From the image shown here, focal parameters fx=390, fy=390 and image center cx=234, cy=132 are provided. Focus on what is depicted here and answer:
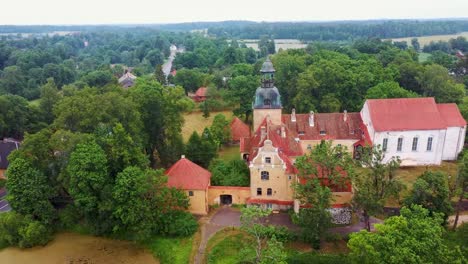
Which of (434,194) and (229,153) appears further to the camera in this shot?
(229,153)

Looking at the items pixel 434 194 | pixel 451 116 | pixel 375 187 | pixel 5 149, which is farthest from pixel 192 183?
pixel 451 116

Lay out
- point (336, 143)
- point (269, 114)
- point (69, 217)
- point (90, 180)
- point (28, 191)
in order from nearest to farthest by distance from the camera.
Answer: point (90, 180) → point (28, 191) → point (69, 217) → point (269, 114) → point (336, 143)

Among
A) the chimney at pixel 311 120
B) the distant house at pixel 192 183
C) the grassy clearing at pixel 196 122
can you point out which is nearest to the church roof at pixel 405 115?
the chimney at pixel 311 120

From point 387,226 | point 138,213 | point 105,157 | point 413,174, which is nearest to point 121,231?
point 138,213

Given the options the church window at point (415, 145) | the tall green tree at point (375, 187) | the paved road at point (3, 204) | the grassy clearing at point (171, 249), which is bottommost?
the paved road at point (3, 204)

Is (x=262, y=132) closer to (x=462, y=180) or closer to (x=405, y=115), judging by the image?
(x=405, y=115)

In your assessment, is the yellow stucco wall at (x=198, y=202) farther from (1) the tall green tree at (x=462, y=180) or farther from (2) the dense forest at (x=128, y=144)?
(1) the tall green tree at (x=462, y=180)

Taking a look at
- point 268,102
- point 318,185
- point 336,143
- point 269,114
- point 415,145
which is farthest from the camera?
point 336,143

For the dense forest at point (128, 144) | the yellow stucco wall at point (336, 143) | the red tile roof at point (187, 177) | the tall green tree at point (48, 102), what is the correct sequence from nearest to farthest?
the dense forest at point (128, 144) < the red tile roof at point (187, 177) < the yellow stucco wall at point (336, 143) < the tall green tree at point (48, 102)
